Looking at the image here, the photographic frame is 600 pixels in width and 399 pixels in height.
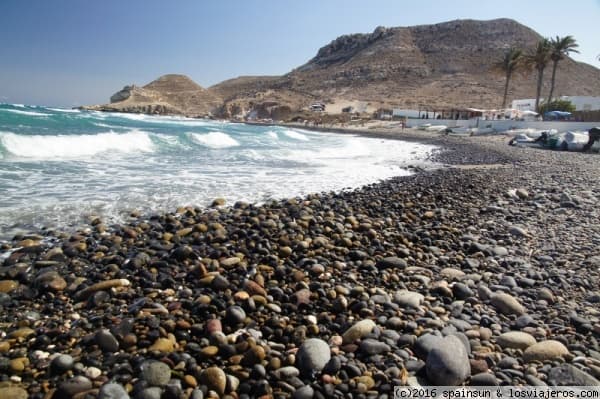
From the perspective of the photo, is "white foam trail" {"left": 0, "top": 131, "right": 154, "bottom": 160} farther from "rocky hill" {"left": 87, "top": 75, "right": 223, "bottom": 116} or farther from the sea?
"rocky hill" {"left": 87, "top": 75, "right": 223, "bottom": 116}

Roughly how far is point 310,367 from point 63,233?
4.61 m

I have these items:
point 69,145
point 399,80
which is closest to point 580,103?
point 399,80

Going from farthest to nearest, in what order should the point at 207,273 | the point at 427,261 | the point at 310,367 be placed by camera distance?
the point at 427,261 → the point at 207,273 → the point at 310,367

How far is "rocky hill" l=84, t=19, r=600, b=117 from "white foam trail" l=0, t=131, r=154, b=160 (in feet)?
176

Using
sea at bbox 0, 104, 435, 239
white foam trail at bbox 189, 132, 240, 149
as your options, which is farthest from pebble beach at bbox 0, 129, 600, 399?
white foam trail at bbox 189, 132, 240, 149

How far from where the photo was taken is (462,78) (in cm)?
8138

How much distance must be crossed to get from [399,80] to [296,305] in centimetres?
9176

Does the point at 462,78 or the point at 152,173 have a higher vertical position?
the point at 462,78

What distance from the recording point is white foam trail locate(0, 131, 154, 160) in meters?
14.3

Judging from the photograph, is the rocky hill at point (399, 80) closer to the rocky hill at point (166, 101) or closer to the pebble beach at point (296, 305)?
the rocky hill at point (166, 101)

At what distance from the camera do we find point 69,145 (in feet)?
54.4

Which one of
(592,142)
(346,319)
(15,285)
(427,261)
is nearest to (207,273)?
(346,319)

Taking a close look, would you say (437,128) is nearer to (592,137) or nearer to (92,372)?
(592,137)

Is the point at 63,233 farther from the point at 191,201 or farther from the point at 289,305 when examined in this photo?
the point at 289,305
